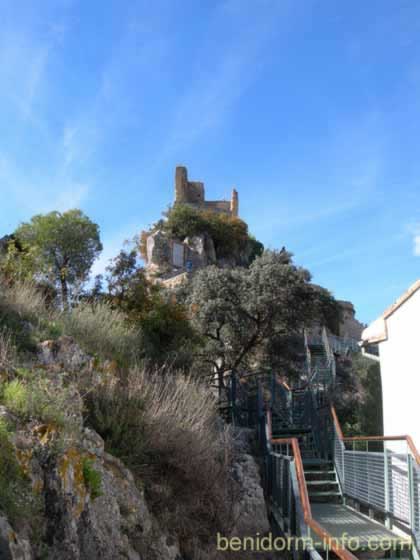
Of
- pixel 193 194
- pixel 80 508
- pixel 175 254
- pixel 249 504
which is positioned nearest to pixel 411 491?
pixel 249 504

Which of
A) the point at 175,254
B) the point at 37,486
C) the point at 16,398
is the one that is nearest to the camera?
the point at 37,486

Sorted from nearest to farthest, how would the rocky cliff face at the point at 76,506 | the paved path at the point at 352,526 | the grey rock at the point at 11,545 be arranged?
1. the grey rock at the point at 11,545
2. the rocky cliff face at the point at 76,506
3. the paved path at the point at 352,526

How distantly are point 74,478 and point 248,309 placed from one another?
1569cm

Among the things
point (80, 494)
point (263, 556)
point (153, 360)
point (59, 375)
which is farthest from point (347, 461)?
point (80, 494)

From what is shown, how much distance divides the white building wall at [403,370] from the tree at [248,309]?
30.9 ft

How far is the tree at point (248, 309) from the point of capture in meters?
19.0

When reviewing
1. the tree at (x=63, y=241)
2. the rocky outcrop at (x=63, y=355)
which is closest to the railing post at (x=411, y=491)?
the rocky outcrop at (x=63, y=355)

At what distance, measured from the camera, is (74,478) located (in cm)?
419

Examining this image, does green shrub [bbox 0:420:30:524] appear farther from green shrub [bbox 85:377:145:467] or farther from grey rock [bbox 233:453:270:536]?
grey rock [bbox 233:453:270:536]

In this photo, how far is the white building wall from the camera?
8.40 m

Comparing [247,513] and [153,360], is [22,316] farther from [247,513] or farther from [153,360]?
[247,513]

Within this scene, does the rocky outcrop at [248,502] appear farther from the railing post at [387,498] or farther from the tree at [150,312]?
the tree at [150,312]

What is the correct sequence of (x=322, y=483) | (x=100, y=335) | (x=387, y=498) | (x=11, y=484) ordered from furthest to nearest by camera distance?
(x=322, y=483), (x=100, y=335), (x=387, y=498), (x=11, y=484)

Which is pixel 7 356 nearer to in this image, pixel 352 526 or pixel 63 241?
pixel 352 526
